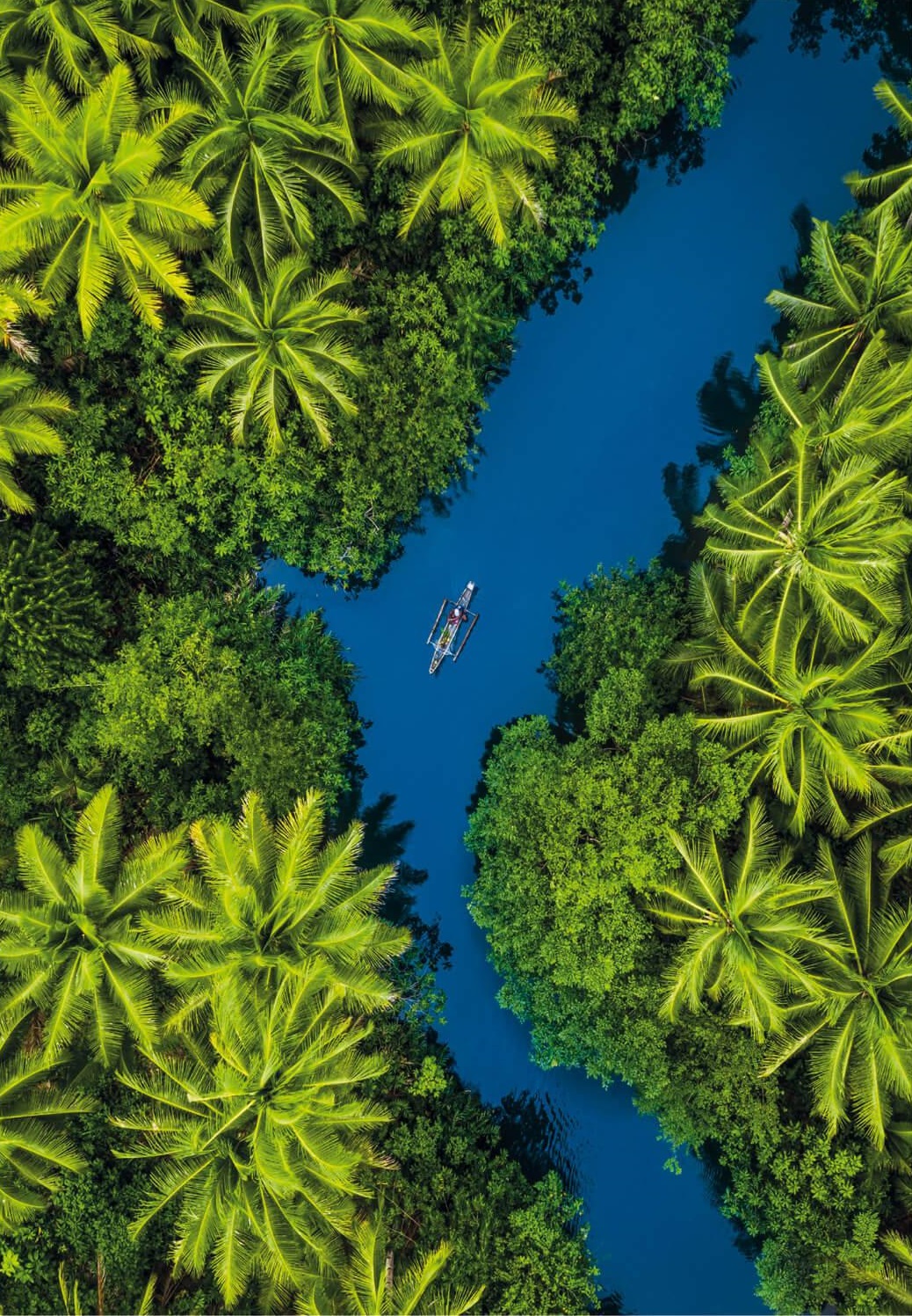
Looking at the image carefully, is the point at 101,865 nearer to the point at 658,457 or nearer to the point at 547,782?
the point at 547,782

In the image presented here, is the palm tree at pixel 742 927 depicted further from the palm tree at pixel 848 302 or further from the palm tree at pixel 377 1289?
the palm tree at pixel 848 302

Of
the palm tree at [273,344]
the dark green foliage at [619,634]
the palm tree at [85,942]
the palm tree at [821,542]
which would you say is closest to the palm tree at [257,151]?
the palm tree at [273,344]

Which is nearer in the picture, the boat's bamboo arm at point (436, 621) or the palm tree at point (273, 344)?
the palm tree at point (273, 344)

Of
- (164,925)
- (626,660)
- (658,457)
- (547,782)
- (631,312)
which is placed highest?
(631,312)

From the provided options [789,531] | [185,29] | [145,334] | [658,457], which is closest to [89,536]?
[145,334]

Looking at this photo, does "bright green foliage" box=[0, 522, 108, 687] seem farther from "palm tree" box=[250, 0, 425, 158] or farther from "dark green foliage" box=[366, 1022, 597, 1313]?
"dark green foliage" box=[366, 1022, 597, 1313]
